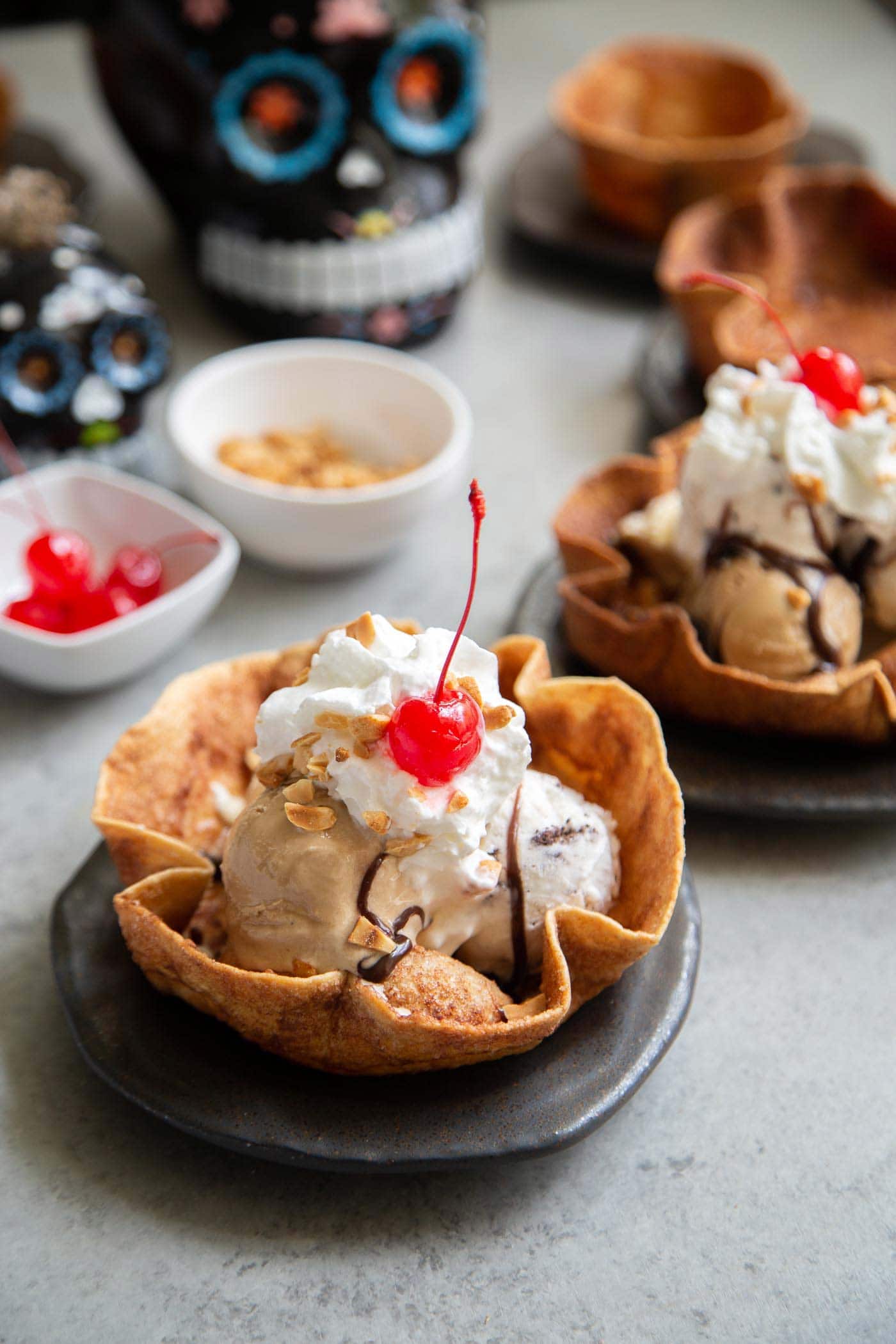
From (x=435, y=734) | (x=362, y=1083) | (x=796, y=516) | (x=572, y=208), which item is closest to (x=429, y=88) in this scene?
(x=572, y=208)

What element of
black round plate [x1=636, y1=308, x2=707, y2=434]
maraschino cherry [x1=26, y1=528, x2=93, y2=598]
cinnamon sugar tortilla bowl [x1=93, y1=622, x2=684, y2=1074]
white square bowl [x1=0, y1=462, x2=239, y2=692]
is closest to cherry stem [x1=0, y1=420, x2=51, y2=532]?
white square bowl [x1=0, y1=462, x2=239, y2=692]

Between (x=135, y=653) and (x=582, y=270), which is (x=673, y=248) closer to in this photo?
(x=582, y=270)

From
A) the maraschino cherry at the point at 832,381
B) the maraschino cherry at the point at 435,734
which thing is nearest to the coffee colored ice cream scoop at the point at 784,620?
the maraschino cherry at the point at 832,381

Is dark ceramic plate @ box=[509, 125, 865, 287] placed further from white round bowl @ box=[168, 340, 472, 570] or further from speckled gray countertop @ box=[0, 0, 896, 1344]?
speckled gray countertop @ box=[0, 0, 896, 1344]

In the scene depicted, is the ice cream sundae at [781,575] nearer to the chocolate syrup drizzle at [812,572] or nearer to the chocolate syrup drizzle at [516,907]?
the chocolate syrup drizzle at [812,572]

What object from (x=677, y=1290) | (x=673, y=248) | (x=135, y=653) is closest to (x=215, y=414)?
(x=135, y=653)
